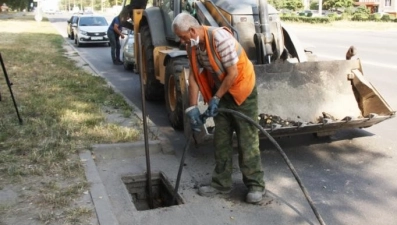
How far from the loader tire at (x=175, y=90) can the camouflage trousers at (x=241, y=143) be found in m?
1.97

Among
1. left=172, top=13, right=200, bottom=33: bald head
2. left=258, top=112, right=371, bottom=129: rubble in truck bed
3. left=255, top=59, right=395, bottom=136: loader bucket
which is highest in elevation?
left=172, top=13, right=200, bottom=33: bald head

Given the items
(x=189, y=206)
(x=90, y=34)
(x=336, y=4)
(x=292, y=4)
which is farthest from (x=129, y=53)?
(x=336, y=4)

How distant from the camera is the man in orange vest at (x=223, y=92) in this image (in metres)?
4.28

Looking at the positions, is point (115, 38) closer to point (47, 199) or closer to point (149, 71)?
point (149, 71)

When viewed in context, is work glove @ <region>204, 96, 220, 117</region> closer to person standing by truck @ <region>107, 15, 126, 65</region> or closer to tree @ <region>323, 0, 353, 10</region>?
person standing by truck @ <region>107, 15, 126, 65</region>

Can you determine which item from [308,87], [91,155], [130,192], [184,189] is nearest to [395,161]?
[308,87]

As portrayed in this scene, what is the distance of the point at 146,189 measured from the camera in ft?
18.0

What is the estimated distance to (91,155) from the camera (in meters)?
5.89

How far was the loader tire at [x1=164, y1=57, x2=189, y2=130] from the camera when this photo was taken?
22.2ft

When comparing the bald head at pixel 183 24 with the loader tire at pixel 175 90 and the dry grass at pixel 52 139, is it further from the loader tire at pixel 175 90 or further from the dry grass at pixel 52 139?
the loader tire at pixel 175 90

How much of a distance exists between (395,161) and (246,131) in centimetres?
228

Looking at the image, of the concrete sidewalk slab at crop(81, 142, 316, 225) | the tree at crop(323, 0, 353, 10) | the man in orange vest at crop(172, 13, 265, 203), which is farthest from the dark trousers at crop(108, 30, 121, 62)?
the tree at crop(323, 0, 353, 10)

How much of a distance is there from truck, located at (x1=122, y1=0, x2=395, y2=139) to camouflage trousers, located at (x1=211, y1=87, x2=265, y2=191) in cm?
49

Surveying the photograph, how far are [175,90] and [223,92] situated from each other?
105 inches
